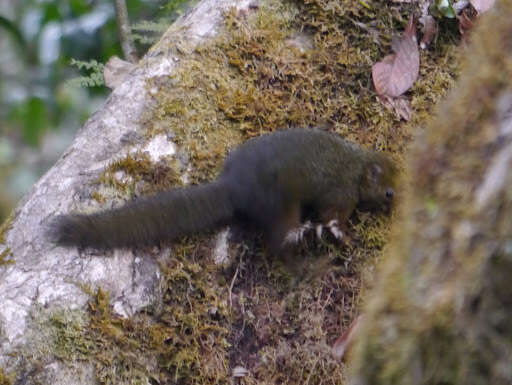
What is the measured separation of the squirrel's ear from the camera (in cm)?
244

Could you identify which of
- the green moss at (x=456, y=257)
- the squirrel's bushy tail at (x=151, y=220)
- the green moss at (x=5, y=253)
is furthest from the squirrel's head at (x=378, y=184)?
the green moss at (x=456, y=257)

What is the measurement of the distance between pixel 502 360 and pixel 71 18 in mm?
3248

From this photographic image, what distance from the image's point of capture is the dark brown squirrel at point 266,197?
2.07 metres

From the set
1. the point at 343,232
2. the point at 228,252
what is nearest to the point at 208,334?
the point at 228,252

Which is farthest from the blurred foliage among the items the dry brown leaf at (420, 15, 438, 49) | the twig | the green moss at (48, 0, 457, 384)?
the dry brown leaf at (420, 15, 438, 49)

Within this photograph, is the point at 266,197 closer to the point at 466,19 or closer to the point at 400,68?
the point at 400,68

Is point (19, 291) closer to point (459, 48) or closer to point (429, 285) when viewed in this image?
point (429, 285)

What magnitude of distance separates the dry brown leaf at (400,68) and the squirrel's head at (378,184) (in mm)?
440

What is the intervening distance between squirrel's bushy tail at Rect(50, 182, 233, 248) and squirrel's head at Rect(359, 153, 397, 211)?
1.90 ft

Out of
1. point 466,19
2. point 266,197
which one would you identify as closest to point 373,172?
point 266,197

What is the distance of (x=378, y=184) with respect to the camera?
2.44 m

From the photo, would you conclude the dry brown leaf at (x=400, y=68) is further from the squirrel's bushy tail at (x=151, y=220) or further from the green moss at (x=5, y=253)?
the green moss at (x=5, y=253)

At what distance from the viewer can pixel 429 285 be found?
81 cm

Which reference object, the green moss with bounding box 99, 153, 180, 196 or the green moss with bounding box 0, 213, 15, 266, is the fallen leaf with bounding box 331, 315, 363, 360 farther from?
the green moss with bounding box 0, 213, 15, 266
